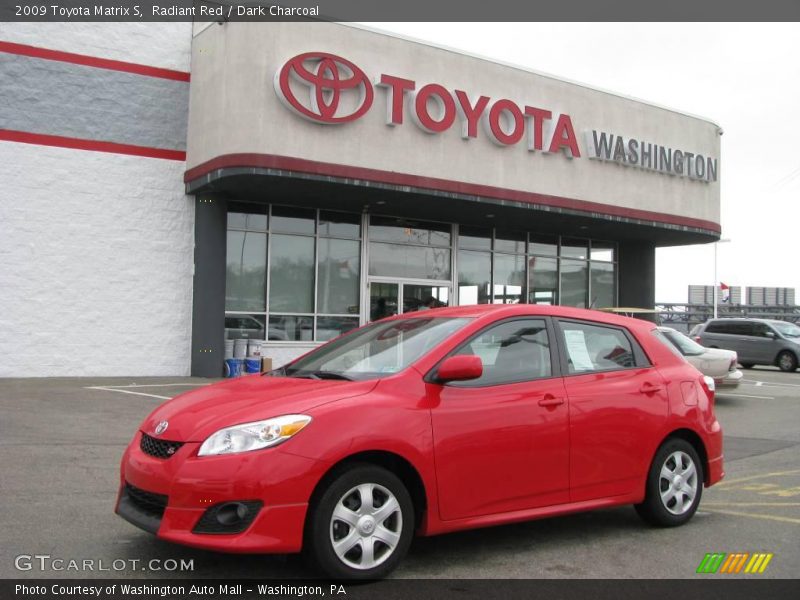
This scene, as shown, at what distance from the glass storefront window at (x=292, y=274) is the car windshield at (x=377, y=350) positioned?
12117mm

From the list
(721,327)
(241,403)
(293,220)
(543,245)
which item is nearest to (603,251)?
(543,245)

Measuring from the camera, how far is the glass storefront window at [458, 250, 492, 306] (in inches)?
822

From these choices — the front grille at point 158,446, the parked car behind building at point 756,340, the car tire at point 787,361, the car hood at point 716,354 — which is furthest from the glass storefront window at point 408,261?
the front grille at point 158,446

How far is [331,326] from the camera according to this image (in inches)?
744

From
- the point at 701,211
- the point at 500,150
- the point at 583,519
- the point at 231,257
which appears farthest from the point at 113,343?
the point at 701,211

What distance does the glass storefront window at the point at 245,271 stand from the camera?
17.6 metres

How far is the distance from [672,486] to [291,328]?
13076 millimetres

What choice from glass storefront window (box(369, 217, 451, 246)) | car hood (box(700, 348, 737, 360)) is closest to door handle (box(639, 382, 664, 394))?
car hood (box(700, 348, 737, 360))

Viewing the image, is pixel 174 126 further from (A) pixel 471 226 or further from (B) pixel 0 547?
(B) pixel 0 547

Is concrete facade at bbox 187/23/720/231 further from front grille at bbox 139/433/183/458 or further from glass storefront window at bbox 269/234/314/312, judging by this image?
front grille at bbox 139/433/183/458

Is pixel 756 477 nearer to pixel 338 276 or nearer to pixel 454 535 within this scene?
pixel 454 535

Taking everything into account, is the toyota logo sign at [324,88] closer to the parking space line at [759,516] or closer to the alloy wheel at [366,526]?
the parking space line at [759,516]

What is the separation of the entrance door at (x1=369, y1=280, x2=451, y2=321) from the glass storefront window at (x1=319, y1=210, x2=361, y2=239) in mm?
1263

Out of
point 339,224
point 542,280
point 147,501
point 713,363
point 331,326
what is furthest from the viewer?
point 542,280
